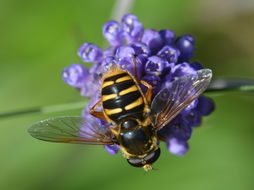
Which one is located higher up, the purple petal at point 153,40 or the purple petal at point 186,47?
the purple petal at point 153,40

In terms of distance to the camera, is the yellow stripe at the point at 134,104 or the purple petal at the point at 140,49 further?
the purple petal at the point at 140,49

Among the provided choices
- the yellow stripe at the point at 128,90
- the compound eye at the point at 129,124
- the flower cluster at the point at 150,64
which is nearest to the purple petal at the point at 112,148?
the flower cluster at the point at 150,64

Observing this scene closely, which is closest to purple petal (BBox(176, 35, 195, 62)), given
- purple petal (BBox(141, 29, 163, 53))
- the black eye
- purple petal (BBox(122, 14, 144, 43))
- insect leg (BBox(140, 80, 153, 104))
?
purple petal (BBox(141, 29, 163, 53))

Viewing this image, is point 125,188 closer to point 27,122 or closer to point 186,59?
point 27,122

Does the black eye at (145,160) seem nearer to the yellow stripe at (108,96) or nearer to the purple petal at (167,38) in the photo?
the yellow stripe at (108,96)

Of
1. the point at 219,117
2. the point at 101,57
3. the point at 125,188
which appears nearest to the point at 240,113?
the point at 219,117

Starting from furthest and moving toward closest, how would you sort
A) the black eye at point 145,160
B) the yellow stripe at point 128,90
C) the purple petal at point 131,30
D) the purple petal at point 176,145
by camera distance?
the purple petal at point 131,30
the purple petal at point 176,145
the black eye at point 145,160
the yellow stripe at point 128,90

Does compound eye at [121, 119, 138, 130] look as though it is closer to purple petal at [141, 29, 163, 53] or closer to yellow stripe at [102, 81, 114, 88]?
yellow stripe at [102, 81, 114, 88]
